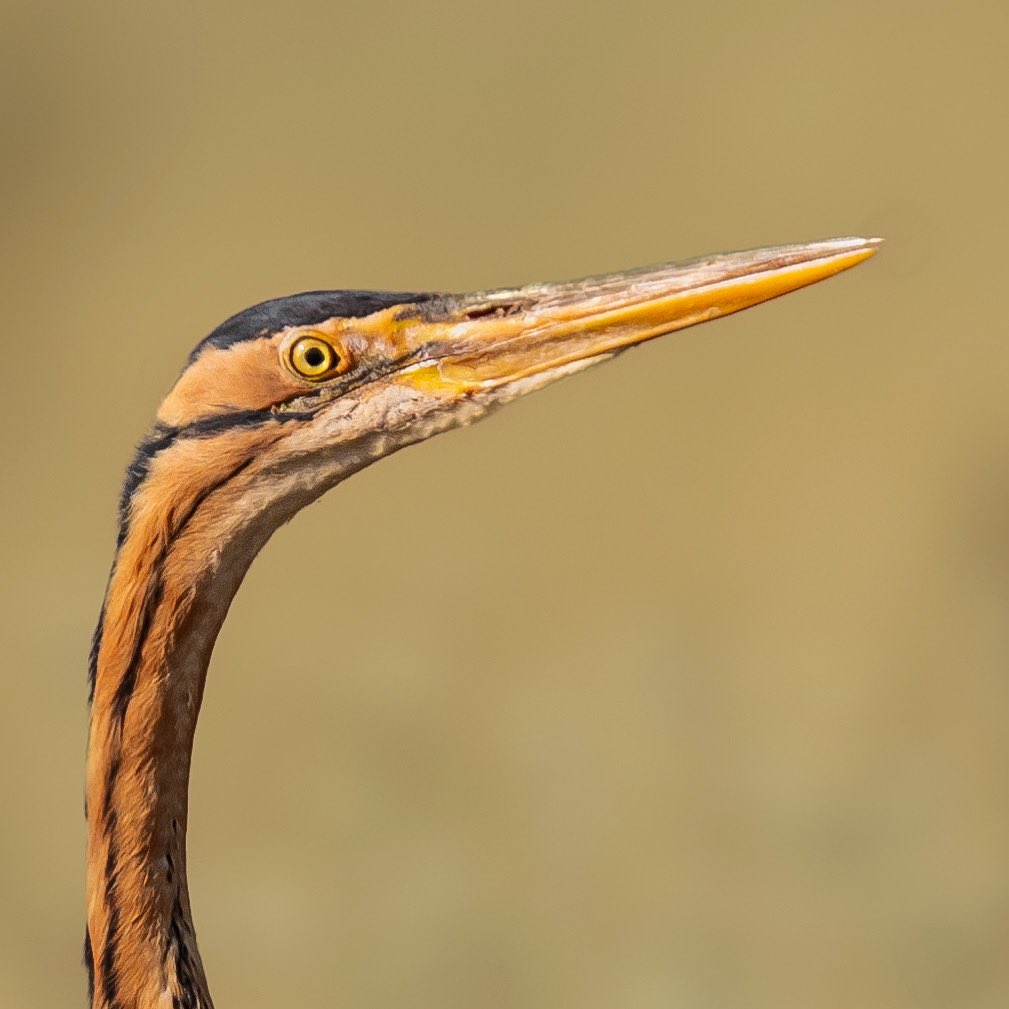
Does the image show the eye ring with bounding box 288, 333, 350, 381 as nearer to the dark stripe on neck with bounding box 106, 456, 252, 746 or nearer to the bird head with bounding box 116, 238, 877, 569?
the bird head with bounding box 116, 238, 877, 569

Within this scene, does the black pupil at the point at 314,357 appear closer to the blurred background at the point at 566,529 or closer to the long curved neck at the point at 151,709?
the long curved neck at the point at 151,709

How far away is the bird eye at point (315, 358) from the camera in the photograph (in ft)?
5.81

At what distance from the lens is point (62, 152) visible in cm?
593

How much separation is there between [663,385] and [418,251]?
3.31 feet

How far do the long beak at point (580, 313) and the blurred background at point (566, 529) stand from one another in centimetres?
331

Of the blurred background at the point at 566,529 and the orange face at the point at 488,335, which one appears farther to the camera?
the blurred background at the point at 566,529

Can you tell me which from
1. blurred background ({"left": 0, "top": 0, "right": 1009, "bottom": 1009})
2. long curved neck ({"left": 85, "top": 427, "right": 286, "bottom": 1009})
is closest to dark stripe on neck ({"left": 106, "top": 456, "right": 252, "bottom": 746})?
long curved neck ({"left": 85, "top": 427, "right": 286, "bottom": 1009})

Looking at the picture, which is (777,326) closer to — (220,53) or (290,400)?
(220,53)

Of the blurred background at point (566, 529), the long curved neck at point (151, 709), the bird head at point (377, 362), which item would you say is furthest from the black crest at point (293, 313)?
the blurred background at point (566, 529)

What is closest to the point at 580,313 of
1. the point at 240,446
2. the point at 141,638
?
the point at 240,446

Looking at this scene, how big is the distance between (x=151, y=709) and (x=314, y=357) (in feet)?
Result: 1.39

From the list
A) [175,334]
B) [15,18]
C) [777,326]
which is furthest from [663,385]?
[15,18]

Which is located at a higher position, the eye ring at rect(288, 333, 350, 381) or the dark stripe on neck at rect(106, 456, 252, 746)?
the eye ring at rect(288, 333, 350, 381)

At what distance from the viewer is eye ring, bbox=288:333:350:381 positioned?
1771 mm
